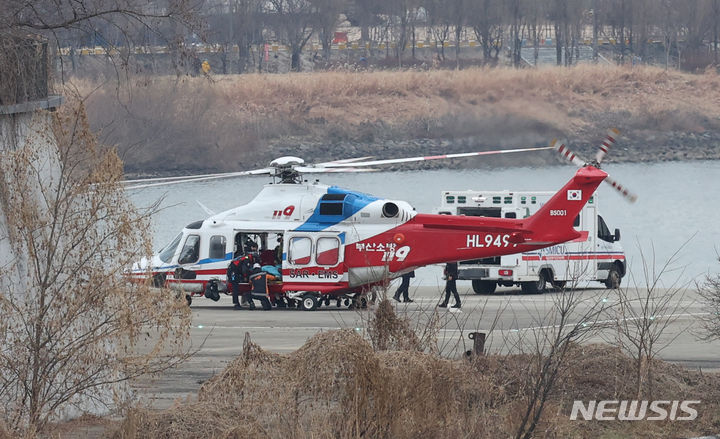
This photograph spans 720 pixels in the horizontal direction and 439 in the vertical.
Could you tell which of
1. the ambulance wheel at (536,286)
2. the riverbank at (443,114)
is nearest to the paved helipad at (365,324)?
the ambulance wheel at (536,286)

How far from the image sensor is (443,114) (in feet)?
220

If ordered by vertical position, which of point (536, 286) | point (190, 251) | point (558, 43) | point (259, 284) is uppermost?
point (558, 43)

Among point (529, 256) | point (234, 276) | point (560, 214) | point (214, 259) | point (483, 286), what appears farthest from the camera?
point (483, 286)

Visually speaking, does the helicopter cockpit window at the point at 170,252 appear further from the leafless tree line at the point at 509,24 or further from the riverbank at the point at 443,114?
the leafless tree line at the point at 509,24

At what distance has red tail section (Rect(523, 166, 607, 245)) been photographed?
2250 cm

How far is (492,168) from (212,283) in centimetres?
3933

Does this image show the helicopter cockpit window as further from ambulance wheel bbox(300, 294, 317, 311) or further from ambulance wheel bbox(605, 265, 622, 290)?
ambulance wheel bbox(605, 265, 622, 290)

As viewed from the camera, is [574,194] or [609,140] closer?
[609,140]

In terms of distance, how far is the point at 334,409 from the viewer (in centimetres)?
1186

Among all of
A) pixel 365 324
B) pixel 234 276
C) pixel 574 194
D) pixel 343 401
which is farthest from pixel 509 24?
pixel 343 401

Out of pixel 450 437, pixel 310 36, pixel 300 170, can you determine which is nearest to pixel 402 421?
pixel 450 437

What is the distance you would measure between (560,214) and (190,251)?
23.1 feet

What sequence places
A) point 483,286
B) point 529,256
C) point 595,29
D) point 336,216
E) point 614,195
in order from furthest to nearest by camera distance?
point 595,29 < point 614,195 < point 483,286 < point 529,256 < point 336,216

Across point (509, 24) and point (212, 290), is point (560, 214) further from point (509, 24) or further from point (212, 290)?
point (509, 24)
